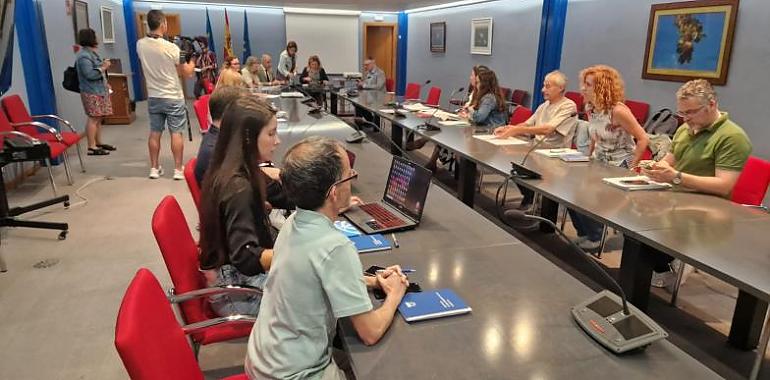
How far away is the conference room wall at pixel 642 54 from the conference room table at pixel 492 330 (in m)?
3.68

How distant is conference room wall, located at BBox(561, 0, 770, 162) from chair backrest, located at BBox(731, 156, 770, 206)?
2.08 meters

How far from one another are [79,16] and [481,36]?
6.09m

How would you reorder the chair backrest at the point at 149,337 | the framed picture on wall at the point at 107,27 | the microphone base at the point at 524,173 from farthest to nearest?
the framed picture on wall at the point at 107,27 < the microphone base at the point at 524,173 < the chair backrest at the point at 149,337

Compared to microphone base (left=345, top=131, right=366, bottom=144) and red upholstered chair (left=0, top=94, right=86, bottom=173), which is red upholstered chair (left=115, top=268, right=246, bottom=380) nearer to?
microphone base (left=345, top=131, right=366, bottom=144)

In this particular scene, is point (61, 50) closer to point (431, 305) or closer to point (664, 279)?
point (431, 305)

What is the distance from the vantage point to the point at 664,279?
2.83m

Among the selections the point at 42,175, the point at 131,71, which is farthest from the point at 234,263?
the point at 131,71

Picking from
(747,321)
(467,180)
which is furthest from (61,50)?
(747,321)

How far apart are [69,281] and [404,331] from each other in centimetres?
245

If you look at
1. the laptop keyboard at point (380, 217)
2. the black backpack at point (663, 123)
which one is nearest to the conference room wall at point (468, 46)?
the black backpack at point (663, 123)

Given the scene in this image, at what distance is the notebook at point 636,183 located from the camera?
247 centimetres

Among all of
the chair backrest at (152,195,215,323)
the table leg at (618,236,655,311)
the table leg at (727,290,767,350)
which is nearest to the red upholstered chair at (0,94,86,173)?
the chair backrest at (152,195,215,323)

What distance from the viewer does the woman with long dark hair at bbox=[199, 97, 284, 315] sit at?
5.33 feet

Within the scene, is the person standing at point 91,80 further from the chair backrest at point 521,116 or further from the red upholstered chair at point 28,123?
the chair backrest at point 521,116
